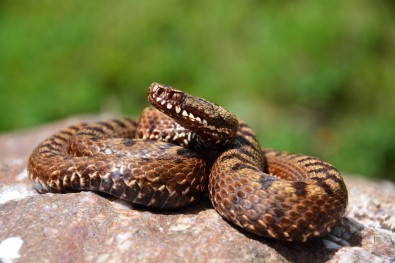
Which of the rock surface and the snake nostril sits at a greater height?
the snake nostril

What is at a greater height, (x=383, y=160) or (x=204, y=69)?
(x=204, y=69)

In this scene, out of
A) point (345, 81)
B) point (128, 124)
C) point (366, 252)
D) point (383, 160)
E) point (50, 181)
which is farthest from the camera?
point (345, 81)

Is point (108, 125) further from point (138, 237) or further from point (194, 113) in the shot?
point (138, 237)

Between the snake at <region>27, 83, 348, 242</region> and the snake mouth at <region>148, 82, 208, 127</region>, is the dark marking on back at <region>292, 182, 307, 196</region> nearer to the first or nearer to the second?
the snake at <region>27, 83, 348, 242</region>

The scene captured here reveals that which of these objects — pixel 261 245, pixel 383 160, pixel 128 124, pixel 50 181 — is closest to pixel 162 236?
pixel 261 245

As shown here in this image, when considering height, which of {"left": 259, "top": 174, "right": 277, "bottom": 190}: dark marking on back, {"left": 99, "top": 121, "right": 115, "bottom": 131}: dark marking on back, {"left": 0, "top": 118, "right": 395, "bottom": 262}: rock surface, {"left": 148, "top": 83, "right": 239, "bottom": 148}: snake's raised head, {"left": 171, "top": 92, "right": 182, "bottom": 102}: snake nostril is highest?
{"left": 171, "top": 92, "right": 182, "bottom": 102}: snake nostril

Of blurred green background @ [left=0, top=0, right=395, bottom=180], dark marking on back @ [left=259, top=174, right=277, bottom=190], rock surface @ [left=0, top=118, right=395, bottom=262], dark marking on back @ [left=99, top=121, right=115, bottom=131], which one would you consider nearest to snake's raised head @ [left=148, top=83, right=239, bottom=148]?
rock surface @ [left=0, top=118, right=395, bottom=262]

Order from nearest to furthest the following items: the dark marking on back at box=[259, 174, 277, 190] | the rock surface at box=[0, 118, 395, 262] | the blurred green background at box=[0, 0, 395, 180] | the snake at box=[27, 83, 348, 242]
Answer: the rock surface at box=[0, 118, 395, 262]
the snake at box=[27, 83, 348, 242]
the dark marking on back at box=[259, 174, 277, 190]
the blurred green background at box=[0, 0, 395, 180]

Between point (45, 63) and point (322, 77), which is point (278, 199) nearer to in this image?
point (322, 77)
